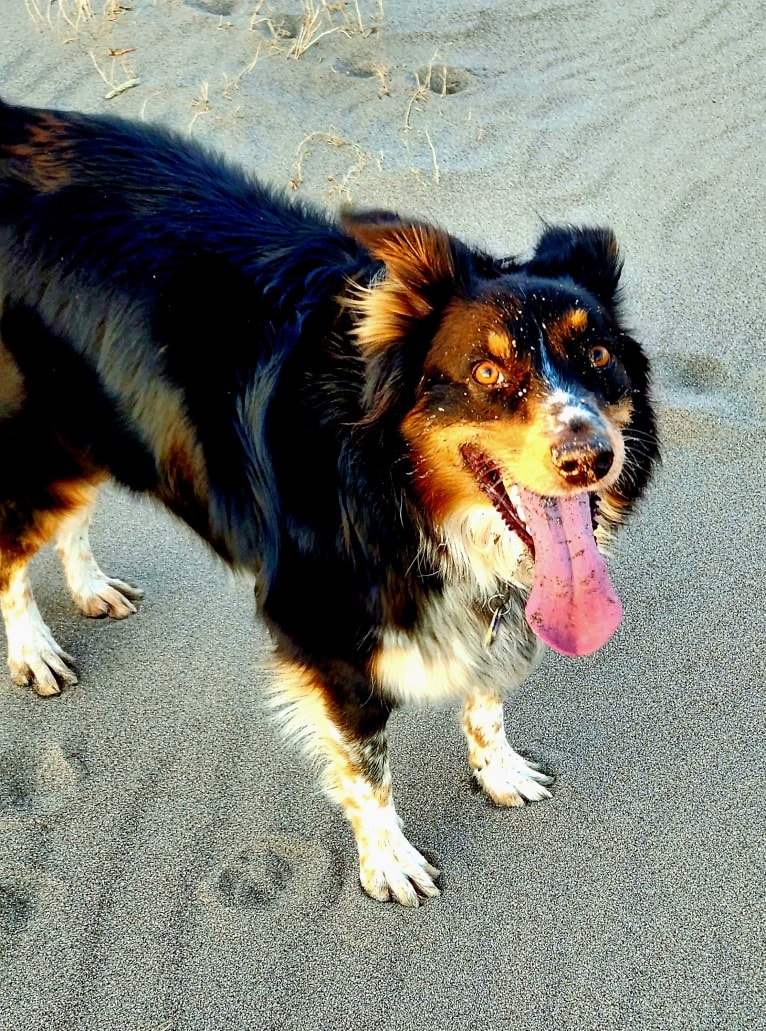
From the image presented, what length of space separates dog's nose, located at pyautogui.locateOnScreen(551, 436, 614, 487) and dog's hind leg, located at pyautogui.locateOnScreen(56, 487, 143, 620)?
203cm

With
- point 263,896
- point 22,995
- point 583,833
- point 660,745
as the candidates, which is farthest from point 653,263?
point 22,995

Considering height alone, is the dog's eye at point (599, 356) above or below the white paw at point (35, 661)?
above

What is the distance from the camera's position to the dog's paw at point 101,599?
3.66 m

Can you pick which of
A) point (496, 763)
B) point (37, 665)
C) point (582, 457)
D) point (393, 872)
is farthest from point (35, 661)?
point (582, 457)

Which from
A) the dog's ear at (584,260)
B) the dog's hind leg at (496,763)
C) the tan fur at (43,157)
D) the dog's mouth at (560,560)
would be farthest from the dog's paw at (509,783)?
the tan fur at (43,157)

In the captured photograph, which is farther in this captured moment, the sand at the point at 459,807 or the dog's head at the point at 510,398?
the sand at the point at 459,807

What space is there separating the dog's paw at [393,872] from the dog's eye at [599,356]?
1380 mm

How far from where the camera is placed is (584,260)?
2549 millimetres

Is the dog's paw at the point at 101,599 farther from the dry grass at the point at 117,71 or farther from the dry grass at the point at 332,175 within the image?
the dry grass at the point at 117,71

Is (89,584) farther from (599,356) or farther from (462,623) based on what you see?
(599,356)

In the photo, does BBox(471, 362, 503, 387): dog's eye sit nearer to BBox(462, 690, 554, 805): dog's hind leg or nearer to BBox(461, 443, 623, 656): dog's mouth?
BBox(461, 443, 623, 656): dog's mouth

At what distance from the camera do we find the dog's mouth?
2.28m

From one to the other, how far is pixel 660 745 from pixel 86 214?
7.50 ft

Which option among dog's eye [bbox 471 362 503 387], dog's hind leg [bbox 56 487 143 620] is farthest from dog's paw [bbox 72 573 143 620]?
dog's eye [bbox 471 362 503 387]
